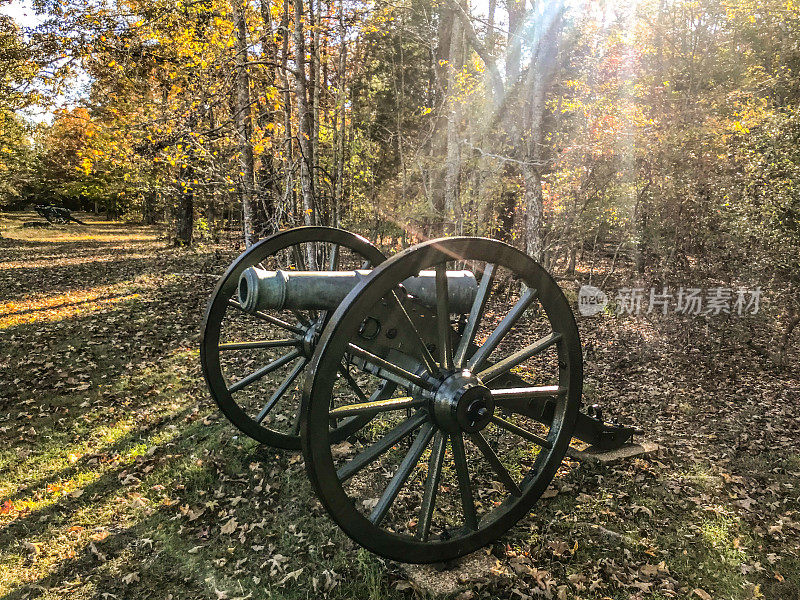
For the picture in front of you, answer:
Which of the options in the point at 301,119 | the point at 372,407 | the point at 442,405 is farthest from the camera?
the point at 301,119

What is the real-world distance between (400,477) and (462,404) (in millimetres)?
521

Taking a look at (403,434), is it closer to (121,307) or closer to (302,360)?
(302,360)

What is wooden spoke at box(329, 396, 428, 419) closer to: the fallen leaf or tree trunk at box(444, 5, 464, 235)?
the fallen leaf

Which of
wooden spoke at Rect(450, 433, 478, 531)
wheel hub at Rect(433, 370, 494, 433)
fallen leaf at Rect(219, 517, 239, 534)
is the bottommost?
fallen leaf at Rect(219, 517, 239, 534)

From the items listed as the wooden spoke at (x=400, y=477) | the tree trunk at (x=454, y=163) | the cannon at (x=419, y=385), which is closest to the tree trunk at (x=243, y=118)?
the tree trunk at (x=454, y=163)

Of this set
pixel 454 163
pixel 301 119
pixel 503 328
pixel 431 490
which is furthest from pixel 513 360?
pixel 454 163

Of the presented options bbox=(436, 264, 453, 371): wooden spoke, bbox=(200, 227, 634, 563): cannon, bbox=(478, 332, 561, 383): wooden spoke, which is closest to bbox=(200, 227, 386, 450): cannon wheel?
bbox=(200, 227, 634, 563): cannon

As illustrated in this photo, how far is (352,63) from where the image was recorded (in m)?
15.0

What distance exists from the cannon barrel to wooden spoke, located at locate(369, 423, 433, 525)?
0.95 meters

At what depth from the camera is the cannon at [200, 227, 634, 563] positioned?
8.49 ft

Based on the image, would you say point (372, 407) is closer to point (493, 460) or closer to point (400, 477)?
point (400, 477)

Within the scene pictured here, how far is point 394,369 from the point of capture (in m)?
2.82

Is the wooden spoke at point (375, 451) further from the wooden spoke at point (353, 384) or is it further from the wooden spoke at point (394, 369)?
the wooden spoke at point (353, 384)

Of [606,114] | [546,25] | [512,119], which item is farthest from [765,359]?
[546,25]
